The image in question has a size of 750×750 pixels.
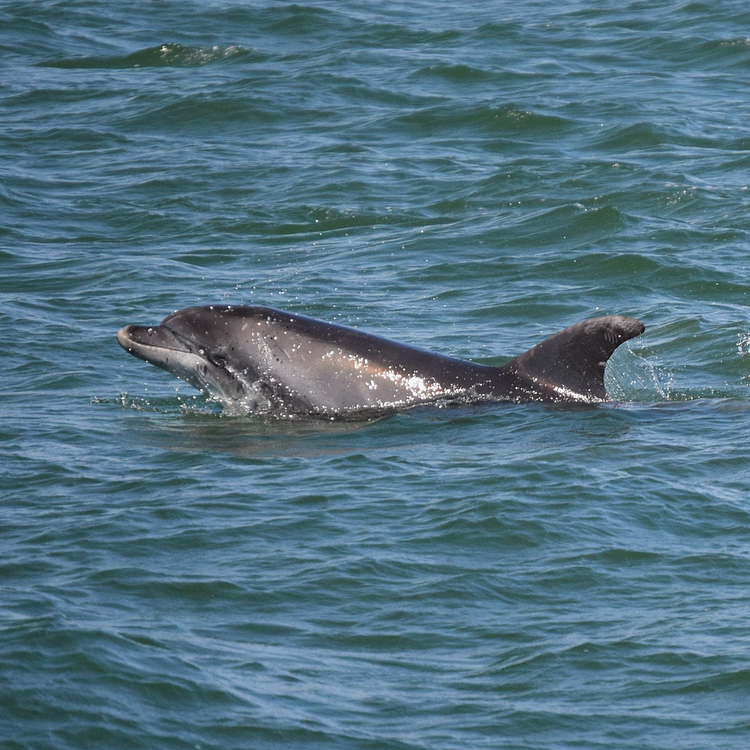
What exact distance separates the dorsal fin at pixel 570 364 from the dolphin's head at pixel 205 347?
2.29 metres

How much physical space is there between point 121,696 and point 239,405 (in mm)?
5438

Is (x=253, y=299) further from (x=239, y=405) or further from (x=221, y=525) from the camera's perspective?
(x=221, y=525)

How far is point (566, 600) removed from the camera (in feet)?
27.9

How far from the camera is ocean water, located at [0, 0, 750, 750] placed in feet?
24.6

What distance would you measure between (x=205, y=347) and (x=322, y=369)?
104cm

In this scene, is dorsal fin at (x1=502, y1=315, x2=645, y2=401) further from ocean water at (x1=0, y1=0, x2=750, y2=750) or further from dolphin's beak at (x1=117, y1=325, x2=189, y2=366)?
dolphin's beak at (x1=117, y1=325, x2=189, y2=366)

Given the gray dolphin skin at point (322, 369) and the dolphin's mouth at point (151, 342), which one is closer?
the gray dolphin skin at point (322, 369)

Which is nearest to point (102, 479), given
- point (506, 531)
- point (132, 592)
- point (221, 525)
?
point (221, 525)

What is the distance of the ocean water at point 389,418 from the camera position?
7.49 m

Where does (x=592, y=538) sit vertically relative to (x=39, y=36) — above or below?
below

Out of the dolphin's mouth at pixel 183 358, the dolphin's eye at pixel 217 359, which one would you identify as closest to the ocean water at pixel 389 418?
the dolphin's mouth at pixel 183 358

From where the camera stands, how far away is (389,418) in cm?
1205

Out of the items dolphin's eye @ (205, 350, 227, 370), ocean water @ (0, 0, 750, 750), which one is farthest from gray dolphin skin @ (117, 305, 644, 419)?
ocean water @ (0, 0, 750, 750)

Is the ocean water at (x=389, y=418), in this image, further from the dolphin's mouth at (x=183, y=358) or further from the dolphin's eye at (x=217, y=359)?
the dolphin's eye at (x=217, y=359)
